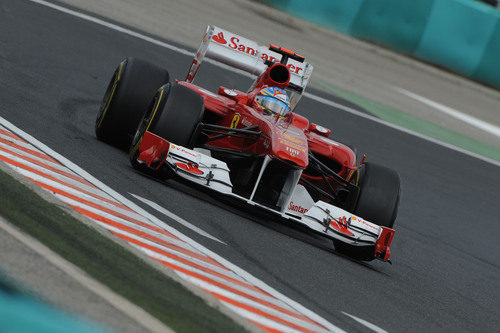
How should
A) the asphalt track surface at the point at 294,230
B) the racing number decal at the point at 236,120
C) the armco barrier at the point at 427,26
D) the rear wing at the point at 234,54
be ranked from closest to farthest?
the asphalt track surface at the point at 294,230 < the racing number decal at the point at 236,120 < the rear wing at the point at 234,54 < the armco barrier at the point at 427,26

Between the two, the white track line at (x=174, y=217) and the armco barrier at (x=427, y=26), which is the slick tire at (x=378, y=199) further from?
the armco barrier at (x=427, y=26)

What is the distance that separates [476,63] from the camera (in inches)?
930

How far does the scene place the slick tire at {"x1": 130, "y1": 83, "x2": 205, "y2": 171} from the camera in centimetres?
934

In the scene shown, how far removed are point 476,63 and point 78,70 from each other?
12.3 meters

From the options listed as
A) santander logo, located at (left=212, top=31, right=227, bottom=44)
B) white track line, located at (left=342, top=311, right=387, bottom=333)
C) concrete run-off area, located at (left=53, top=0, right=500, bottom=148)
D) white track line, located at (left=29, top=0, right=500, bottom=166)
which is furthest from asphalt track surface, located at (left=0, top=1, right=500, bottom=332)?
concrete run-off area, located at (left=53, top=0, right=500, bottom=148)

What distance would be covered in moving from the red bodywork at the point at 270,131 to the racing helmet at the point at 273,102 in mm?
70

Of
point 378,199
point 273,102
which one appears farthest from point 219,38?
point 378,199

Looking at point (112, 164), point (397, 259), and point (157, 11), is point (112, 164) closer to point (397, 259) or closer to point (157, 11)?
point (397, 259)

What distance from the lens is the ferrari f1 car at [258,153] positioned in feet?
30.2

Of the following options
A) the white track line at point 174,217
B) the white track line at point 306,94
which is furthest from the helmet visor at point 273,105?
the white track line at point 306,94

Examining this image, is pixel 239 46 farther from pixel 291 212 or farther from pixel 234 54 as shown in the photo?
pixel 291 212

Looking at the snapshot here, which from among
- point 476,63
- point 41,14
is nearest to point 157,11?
point 41,14

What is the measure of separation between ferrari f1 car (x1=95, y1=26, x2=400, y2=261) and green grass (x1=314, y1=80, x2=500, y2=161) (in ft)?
27.0

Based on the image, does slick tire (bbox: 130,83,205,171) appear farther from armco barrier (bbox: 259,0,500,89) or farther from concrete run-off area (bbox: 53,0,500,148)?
armco barrier (bbox: 259,0,500,89)
